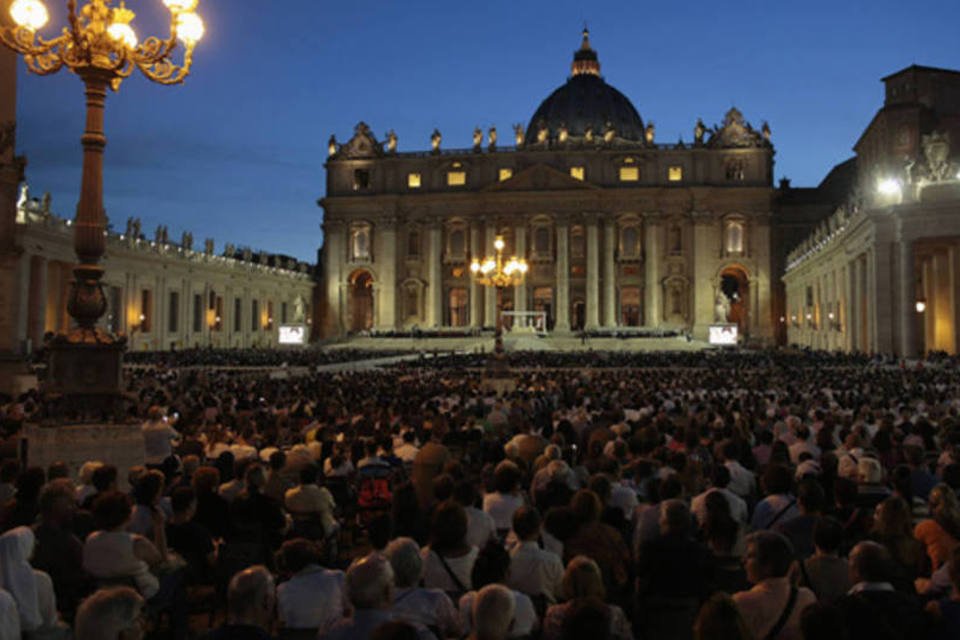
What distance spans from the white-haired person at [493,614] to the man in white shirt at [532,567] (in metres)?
1.49

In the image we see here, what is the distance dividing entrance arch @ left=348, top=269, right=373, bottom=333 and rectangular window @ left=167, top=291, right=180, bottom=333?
2579cm

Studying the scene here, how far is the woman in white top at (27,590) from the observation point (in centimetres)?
537

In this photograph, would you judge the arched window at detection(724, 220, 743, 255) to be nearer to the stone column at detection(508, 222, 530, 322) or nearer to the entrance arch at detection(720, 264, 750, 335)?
the entrance arch at detection(720, 264, 750, 335)

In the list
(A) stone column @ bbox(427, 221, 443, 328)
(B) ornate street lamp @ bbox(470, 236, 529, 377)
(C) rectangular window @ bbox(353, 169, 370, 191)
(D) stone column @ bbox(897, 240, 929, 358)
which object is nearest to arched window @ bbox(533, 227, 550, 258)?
(A) stone column @ bbox(427, 221, 443, 328)

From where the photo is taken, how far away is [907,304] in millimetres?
42125

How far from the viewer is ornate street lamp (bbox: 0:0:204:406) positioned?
41.5 feet

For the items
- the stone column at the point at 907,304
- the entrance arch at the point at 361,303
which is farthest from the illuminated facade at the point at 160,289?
the stone column at the point at 907,304

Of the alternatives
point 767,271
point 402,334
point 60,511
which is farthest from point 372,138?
point 60,511

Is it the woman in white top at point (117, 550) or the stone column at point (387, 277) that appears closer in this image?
the woman in white top at point (117, 550)

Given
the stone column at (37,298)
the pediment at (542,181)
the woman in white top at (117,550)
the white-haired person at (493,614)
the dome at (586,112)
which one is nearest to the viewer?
the white-haired person at (493,614)

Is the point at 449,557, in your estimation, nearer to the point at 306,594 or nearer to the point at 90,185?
the point at 306,594

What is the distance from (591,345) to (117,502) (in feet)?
213

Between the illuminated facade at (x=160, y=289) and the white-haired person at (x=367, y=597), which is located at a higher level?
the illuminated facade at (x=160, y=289)

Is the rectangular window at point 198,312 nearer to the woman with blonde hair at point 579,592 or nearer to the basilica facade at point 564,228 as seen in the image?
the basilica facade at point 564,228
